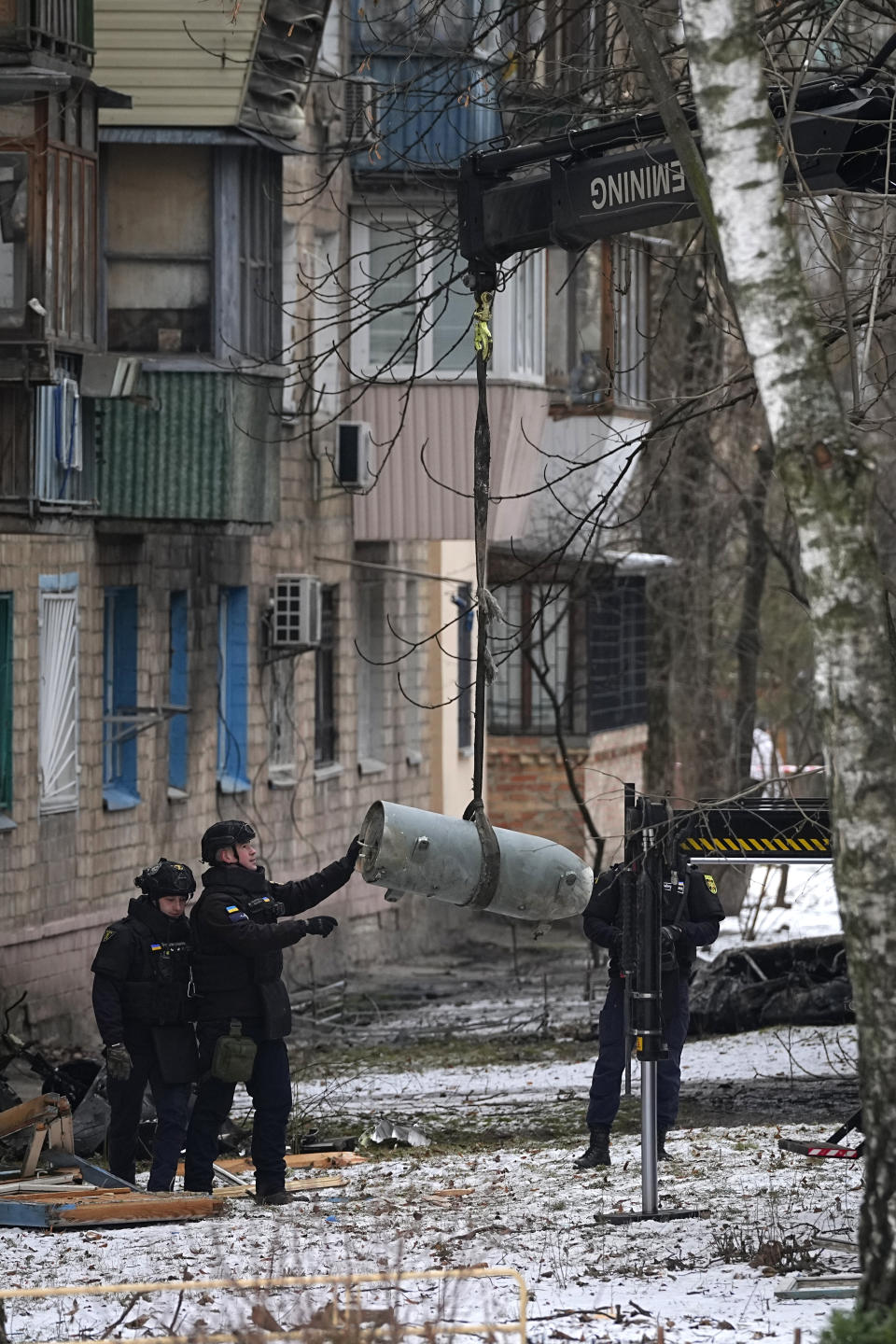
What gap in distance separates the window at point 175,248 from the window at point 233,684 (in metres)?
2.99

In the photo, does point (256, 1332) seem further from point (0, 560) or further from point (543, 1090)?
point (0, 560)

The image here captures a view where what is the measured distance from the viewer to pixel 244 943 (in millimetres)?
10805

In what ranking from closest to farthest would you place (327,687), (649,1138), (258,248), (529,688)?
(649,1138)
(258,248)
(327,687)
(529,688)

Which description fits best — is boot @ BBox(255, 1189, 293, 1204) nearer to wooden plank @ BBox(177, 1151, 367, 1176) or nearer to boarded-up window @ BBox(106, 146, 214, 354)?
wooden plank @ BBox(177, 1151, 367, 1176)

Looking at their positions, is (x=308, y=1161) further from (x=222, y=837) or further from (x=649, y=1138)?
(x=649, y=1138)

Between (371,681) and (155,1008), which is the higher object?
(371,681)

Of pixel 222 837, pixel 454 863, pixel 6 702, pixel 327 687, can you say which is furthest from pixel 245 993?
pixel 327 687

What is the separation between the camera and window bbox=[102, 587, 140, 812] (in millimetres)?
18750

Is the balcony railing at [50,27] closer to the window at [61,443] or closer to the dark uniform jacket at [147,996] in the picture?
the window at [61,443]

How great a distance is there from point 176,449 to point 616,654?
12075 millimetres

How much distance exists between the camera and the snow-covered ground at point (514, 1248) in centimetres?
790

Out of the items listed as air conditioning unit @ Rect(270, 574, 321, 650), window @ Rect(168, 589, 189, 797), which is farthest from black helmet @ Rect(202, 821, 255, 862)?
air conditioning unit @ Rect(270, 574, 321, 650)

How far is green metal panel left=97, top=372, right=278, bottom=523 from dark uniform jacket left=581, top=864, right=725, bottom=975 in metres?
7.25

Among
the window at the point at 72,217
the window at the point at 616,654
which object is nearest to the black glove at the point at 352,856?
the window at the point at 72,217
